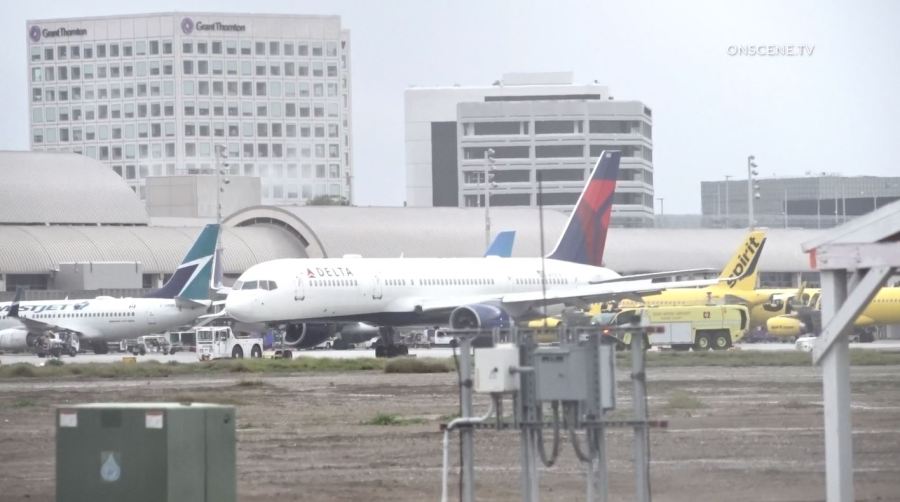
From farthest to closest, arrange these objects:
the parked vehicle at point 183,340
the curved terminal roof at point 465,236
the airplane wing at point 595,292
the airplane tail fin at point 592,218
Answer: the curved terminal roof at point 465,236 < the parked vehicle at point 183,340 < the airplane tail fin at point 592,218 < the airplane wing at point 595,292

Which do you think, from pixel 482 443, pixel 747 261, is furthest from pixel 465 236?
pixel 482 443

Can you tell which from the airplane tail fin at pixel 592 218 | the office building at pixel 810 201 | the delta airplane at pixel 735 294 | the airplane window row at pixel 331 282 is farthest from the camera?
the office building at pixel 810 201

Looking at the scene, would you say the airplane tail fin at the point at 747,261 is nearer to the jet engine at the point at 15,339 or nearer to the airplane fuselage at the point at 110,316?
the airplane fuselage at the point at 110,316

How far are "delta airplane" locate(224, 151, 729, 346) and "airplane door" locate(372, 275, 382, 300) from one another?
0.12 feet

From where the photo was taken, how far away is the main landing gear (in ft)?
200

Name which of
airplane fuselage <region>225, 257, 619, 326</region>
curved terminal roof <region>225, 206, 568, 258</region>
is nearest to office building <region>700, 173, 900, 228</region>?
curved terminal roof <region>225, 206, 568, 258</region>

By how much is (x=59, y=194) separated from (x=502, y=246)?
47993 mm

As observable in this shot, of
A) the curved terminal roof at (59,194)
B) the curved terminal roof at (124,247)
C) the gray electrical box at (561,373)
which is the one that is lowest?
the gray electrical box at (561,373)

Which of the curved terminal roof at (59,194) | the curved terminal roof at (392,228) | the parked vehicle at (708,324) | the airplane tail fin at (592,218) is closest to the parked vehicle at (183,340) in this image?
the curved terminal roof at (392,228)

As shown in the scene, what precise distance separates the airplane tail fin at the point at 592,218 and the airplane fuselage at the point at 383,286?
995 millimetres

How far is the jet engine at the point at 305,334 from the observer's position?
6069 centimetres

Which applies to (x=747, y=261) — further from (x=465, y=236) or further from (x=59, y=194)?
(x=59, y=194)

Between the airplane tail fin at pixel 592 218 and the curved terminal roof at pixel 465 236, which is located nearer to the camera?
the airplane tail fin at pixel 592 218

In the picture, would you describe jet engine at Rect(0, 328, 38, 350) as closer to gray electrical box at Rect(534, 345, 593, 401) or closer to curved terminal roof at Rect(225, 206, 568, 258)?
curved terminal roof at Rect(225, 206, 568, 258)
